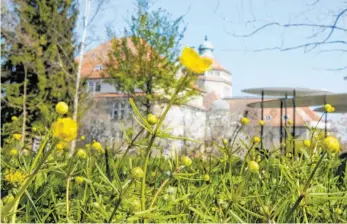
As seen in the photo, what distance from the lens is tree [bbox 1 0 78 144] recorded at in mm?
6523

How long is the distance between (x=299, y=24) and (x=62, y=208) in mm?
2118

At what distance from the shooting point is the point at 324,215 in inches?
15.9

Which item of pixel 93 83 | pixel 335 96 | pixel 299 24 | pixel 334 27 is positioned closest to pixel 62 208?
pixel 334 27

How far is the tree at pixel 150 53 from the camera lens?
5.11m

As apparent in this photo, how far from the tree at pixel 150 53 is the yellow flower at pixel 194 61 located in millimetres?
4784

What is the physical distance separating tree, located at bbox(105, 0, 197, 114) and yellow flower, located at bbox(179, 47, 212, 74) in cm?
478

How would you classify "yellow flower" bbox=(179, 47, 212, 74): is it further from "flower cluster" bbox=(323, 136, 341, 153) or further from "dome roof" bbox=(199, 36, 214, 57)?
"dome roof" bbox=(199, 36, 214, 57)

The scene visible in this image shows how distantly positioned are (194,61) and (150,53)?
5180 mm

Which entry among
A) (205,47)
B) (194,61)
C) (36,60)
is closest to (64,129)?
(194,61)

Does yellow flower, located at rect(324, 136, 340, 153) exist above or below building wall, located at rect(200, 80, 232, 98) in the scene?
below

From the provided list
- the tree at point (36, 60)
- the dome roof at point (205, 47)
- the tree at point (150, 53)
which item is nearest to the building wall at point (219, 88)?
the tree at point (150, 53)

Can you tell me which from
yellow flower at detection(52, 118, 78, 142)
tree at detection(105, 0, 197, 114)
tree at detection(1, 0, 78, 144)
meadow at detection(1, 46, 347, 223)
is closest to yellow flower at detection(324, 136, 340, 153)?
meadow at detection(1, 46, 347, 223)

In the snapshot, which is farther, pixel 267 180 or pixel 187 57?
pixel 267 180

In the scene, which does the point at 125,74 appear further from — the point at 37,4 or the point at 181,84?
the point at 181,84
